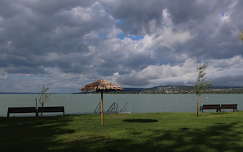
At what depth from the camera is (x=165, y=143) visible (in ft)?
27.6

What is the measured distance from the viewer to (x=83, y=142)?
863 centimetres

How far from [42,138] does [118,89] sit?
17.7 ft

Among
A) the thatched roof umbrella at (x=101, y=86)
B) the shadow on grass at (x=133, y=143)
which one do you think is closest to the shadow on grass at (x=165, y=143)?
the shadow on grass at (x=133, y=143)

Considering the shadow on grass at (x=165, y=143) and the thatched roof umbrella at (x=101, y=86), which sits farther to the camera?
the thatched roof umbrella at (x=101, y=86)

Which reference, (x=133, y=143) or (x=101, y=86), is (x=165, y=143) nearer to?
(x=133, y=143)

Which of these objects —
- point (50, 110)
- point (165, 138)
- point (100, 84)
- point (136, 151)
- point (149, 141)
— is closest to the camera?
point (136, 151)

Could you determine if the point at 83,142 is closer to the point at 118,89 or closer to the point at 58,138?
the point at 58,138

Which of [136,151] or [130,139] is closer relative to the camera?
[136,151]

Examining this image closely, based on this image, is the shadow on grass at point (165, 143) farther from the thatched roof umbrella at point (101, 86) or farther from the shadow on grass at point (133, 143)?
Answer: the thatched roof umbrella at point (101, 86)

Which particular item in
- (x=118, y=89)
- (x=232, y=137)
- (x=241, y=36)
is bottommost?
(x=232, y=137)

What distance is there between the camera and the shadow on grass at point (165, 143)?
7.59m

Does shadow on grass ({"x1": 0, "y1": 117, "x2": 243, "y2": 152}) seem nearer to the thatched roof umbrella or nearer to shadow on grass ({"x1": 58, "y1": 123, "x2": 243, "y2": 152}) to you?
shadow on grass ({"x1": 58, "y1": 123, "x2": 243, "y2": 152})

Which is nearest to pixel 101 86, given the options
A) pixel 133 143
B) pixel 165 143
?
pixel 133 143

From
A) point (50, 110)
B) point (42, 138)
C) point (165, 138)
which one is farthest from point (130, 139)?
point (50, 110)
